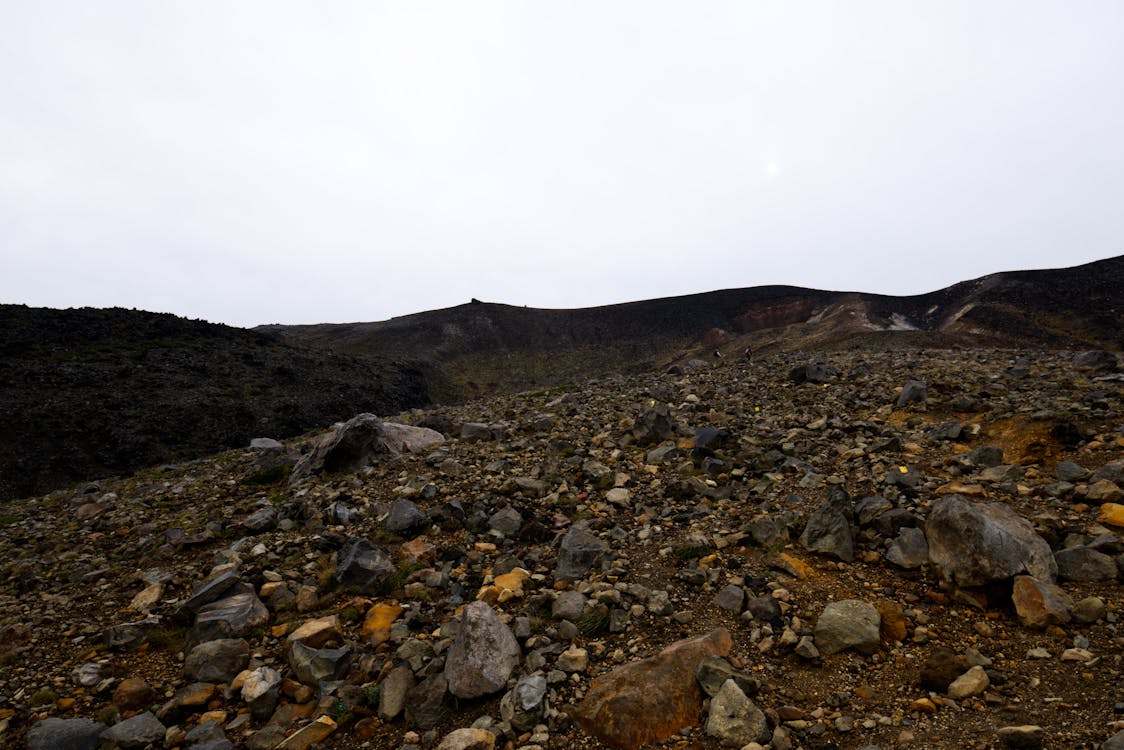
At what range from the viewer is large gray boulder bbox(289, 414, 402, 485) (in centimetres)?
1023

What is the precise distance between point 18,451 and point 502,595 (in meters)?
31.1

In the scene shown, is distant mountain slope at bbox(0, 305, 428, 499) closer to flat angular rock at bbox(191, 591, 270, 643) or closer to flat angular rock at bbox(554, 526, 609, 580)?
flat angular rock at bbox(191, 591, 270, 643)

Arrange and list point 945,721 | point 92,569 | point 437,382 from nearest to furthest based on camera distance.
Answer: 1. point 945,721
2. point 92,569
3. point 437,382

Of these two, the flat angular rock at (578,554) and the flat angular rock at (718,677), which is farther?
the flat angular rock at (578,554)

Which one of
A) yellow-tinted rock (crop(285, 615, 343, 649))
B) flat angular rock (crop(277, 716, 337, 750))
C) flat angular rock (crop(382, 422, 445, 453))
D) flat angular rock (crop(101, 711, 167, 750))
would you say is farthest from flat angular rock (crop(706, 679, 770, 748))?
flat angular rock (crop(382, 422, 445, 453))

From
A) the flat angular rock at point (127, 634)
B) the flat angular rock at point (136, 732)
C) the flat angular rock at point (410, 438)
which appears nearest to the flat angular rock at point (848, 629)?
the flat angular rock at point (136, 732)

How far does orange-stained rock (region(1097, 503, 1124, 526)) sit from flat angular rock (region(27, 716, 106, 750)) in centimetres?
925

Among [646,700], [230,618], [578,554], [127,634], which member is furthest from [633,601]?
[127,634]

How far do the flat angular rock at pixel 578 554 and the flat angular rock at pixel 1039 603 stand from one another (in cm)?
368

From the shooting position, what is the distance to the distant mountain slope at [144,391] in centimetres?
2414

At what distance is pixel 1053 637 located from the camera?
375 centimetres

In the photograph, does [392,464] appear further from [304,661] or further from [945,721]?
[945,721]

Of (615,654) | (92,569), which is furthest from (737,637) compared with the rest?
(92,569)

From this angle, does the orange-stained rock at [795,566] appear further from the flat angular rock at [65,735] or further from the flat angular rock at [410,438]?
the flat angular rock at [410,438]
